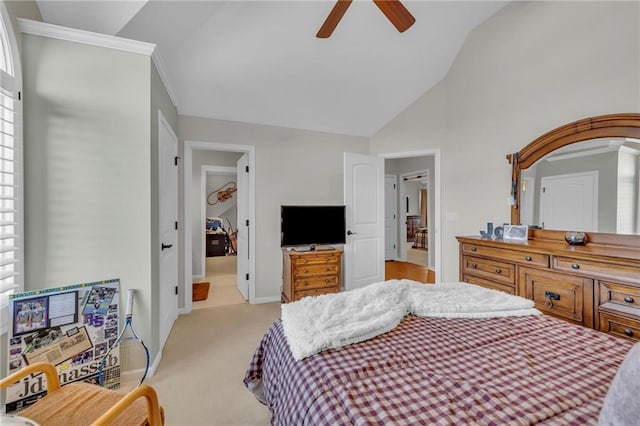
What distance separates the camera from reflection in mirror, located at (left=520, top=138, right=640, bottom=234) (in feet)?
6.63

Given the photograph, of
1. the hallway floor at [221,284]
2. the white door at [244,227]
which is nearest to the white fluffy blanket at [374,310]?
the white door at [244,227]

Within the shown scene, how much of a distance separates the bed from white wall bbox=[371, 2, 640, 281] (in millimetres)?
2079

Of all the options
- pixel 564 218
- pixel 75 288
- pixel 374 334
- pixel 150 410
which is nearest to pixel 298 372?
pixel 374 334

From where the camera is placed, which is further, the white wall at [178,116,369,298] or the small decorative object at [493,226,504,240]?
the white wall at [178,116,369,298]

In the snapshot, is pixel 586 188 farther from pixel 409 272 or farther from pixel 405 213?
pixel 405 213

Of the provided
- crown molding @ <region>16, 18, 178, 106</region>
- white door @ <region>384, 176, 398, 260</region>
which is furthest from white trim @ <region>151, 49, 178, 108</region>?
white door @ <region>384, 176, 398, 260</region>

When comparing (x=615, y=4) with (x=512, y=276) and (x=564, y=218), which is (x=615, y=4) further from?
(x=512, y=276)

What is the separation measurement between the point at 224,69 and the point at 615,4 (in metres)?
3.36

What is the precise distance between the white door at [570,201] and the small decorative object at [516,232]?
7.6 inches

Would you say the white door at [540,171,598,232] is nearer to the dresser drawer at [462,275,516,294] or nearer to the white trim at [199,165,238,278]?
the dresser drawer at [462,275,516,294]

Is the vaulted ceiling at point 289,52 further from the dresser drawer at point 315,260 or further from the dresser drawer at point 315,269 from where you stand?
the dresser drawer at point 315,269

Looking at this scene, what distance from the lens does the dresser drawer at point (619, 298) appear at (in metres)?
1.59

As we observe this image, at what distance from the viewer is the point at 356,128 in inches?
160

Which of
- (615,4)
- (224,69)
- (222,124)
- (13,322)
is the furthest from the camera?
(222,124)
